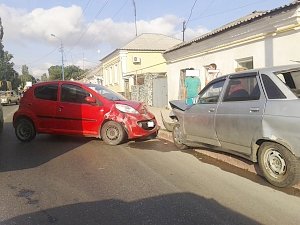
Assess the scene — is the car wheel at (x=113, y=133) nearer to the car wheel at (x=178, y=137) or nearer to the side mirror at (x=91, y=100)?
the side mirror at (x=91, y=100)

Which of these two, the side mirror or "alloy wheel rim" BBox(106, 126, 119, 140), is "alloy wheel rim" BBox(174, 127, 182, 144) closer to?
"alloy wheel rim" BBox(106, 126, 119, 140)

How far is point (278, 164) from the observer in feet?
19.6

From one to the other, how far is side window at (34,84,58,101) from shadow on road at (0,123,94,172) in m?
1.20

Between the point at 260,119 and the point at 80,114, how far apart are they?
218 inches

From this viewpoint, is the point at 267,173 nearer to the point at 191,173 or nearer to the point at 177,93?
the point at 191,173

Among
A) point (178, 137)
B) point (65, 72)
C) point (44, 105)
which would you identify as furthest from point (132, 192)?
point (65, 72)

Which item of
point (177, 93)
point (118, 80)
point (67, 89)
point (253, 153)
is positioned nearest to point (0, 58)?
point (118, 80)

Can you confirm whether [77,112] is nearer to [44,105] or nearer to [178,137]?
[44,105]

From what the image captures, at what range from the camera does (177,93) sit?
67.7 ft

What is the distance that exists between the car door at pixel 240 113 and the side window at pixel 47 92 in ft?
17.3

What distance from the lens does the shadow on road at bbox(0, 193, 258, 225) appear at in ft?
15.0

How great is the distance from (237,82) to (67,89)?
207 inches

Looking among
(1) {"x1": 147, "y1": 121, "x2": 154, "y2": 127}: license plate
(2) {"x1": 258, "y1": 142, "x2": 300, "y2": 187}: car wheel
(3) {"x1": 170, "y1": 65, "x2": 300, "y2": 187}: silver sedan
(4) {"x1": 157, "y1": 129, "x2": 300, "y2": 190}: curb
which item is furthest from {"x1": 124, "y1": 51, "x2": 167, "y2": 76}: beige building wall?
(2) {"x1": 258, "y1": 142, "x2": 300, "y2": 187}: car wheel

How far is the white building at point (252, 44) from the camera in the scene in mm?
11211
